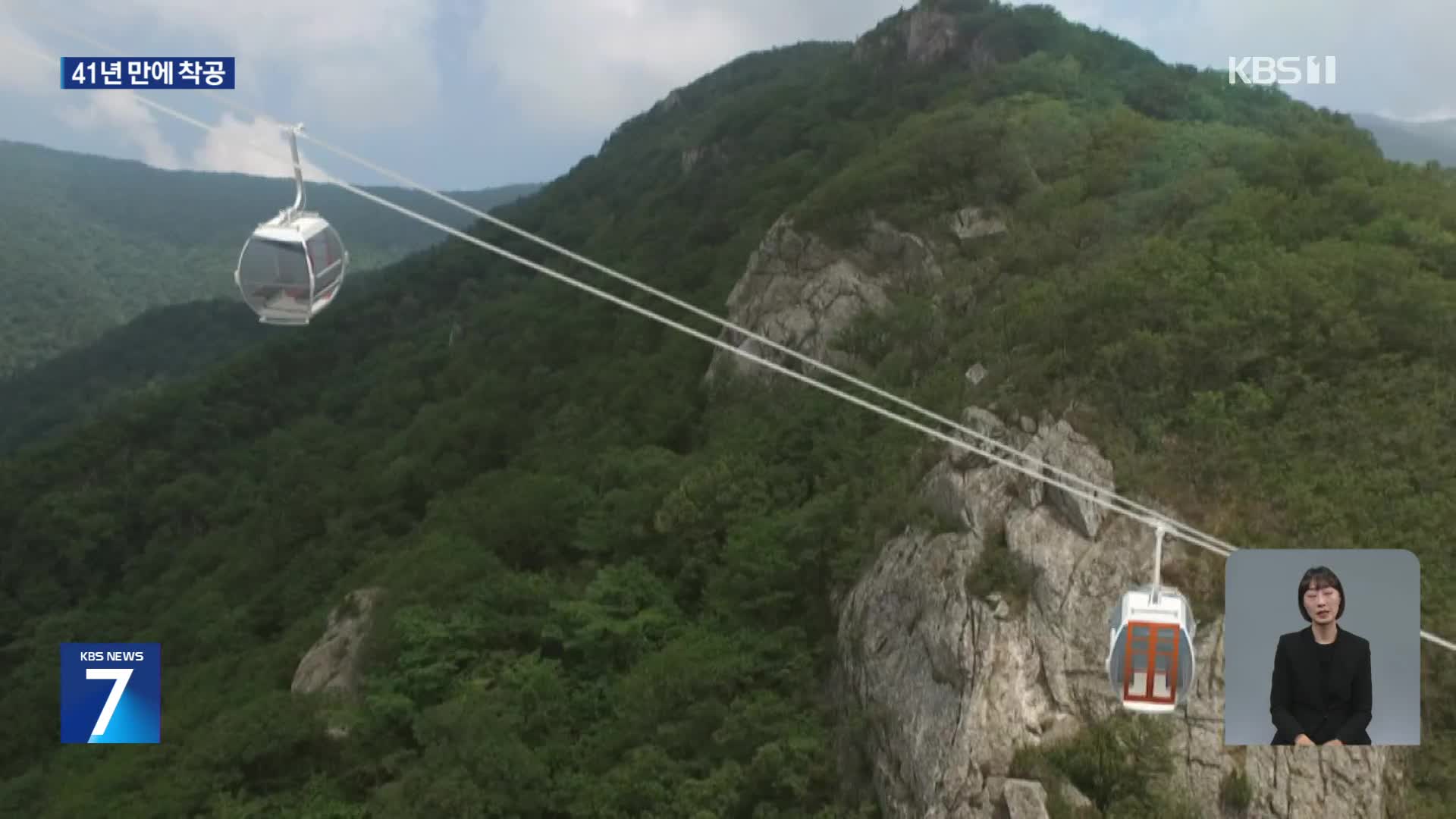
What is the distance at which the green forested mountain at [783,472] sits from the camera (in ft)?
39.9

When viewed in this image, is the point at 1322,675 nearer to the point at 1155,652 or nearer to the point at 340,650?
the point at 1155,652

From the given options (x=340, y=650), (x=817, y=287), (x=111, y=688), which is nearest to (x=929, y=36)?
(x=817, y=287)

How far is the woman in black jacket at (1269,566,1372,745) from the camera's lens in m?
6.08

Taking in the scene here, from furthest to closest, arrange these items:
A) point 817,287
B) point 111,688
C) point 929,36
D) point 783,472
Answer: point 929,36 < point 817,287 < point 783,472 < point 111,688

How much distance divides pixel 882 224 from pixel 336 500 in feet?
68.8

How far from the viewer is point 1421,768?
30.5 feet

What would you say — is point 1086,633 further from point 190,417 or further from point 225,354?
point 225,354

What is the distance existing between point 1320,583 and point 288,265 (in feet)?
22.0

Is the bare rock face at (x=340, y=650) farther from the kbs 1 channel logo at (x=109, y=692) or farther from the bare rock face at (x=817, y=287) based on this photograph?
the bare rock face at (x=817, y=287)

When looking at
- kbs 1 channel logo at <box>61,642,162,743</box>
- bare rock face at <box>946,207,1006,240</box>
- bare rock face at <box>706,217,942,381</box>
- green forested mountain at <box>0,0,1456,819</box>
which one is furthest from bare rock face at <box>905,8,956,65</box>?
kbs 1 channel logo at <box>61,642,162,743</box>

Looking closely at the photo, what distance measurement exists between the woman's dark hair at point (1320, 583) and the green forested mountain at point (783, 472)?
4057 mm

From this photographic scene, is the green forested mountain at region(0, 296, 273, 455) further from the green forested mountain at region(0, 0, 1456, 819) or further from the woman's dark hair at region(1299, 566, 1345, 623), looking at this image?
the woman's dark hair at region(1299, 566, 1345, 623)

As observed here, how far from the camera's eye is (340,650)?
19531mm

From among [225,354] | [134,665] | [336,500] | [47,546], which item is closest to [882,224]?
[134,665]
